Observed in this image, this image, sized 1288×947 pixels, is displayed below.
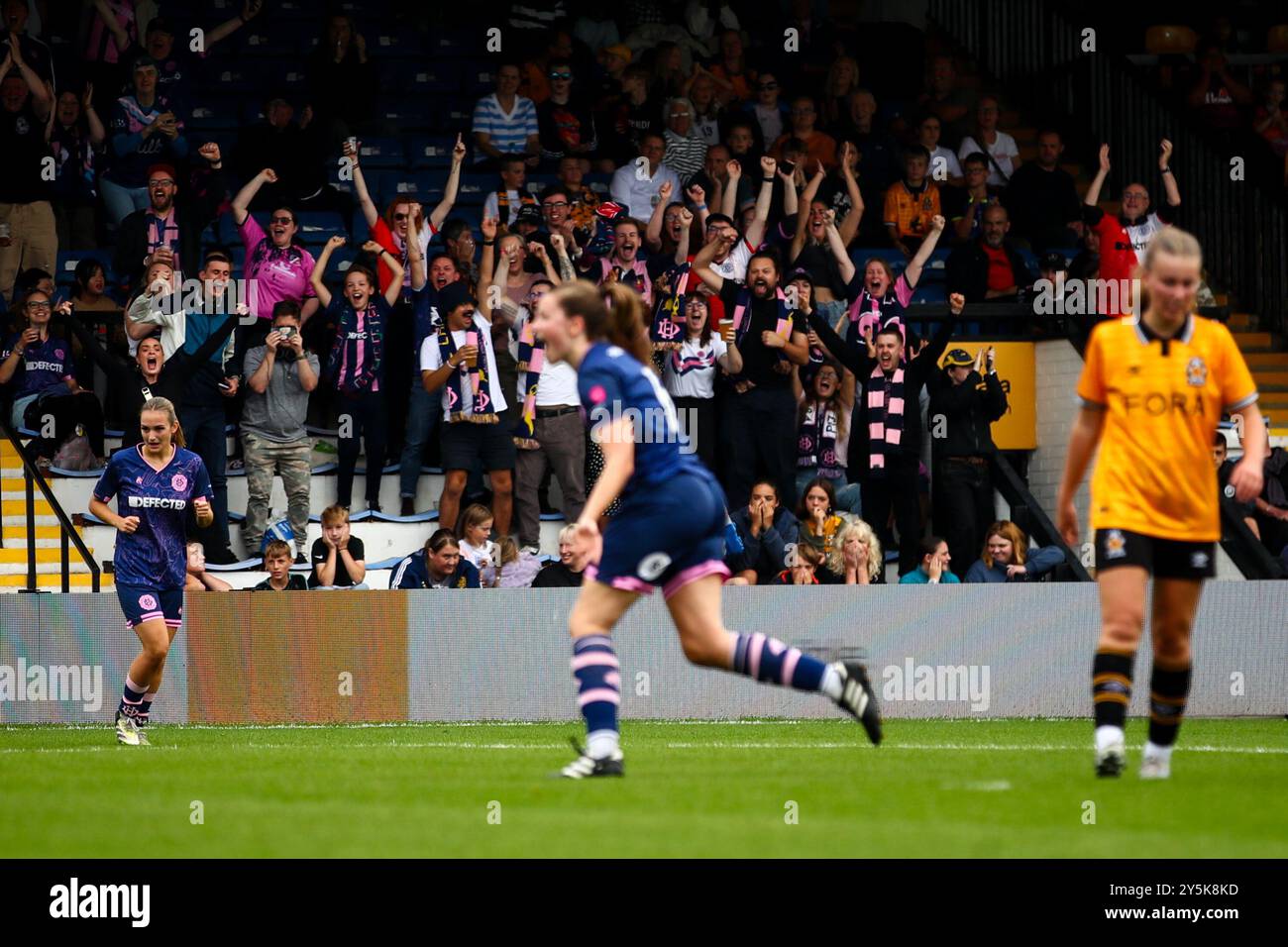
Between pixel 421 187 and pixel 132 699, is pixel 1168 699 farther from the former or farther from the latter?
pixel 421 187

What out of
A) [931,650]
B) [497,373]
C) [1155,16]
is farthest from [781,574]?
[1155,16]

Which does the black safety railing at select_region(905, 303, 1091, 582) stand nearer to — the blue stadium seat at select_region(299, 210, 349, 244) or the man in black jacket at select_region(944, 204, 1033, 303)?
the man in black jacket at select_region(944, 204, 1033, 303)

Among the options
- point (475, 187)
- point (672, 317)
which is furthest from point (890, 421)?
point (475, 187)

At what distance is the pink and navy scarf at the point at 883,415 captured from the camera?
Result: 1725cm

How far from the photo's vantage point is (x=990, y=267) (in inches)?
770

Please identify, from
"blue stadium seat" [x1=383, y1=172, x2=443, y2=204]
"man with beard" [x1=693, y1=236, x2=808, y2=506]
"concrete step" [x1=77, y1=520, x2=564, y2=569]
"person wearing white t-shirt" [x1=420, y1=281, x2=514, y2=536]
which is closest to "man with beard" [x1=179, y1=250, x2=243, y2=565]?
"concrete step" [x1=77, y1=520, x2=564, y2=569]

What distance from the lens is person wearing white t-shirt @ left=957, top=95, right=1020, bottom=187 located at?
21266 millimetres

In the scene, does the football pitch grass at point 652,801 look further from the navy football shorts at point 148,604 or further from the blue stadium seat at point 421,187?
the blue stadium seat at point 421,187

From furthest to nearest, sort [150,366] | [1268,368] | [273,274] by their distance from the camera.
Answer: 1. [1268,368]
2. [273,274]
3. [150,366]

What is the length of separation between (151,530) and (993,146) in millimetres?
11813

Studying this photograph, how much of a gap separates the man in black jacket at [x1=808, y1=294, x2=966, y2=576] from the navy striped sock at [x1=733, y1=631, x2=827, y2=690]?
29.2 ft

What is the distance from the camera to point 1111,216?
19031 mm

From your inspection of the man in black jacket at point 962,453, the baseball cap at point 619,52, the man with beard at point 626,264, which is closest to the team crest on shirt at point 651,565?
the man with beard at point 626,264
